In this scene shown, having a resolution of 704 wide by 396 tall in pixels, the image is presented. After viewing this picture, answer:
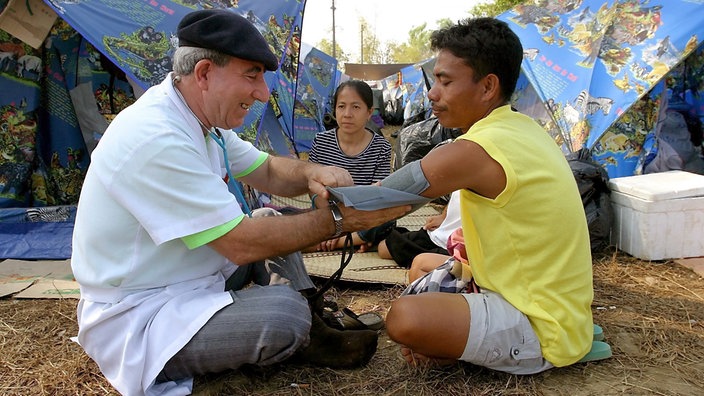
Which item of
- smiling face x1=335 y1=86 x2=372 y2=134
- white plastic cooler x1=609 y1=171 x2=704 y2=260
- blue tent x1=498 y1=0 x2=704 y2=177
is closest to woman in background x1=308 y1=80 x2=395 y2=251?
smiling face x1=335 y1=86 x2=372 y2=134

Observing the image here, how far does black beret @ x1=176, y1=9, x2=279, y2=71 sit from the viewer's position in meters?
1.78

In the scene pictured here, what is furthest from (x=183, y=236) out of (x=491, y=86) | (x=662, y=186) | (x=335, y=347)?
(x=662, y=186)

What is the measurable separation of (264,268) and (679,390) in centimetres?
164

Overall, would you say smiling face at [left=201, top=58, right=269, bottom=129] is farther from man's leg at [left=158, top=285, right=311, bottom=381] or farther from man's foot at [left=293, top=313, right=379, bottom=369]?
man's foot at [left=293, top=313, right=379, bottom=369]

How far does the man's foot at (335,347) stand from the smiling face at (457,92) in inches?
34.9

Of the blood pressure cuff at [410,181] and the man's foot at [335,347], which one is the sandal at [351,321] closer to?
the man's foot at [335,347]

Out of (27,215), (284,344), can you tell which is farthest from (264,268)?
(27,215)

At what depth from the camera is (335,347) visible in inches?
80.7

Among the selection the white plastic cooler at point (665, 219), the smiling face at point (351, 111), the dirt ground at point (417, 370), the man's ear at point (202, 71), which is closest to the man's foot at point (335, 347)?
the dirt ground at point (417, 370)

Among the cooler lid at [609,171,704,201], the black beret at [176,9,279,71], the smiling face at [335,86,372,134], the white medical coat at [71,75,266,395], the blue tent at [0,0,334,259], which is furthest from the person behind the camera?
the smiling face at [335,86,372,134]

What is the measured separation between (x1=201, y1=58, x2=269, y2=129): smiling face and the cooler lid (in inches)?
103

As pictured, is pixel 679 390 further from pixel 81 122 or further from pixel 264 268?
pixel 81 122

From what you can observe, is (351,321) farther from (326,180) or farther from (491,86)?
(491,86)

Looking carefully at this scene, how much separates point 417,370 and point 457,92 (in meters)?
1.03
